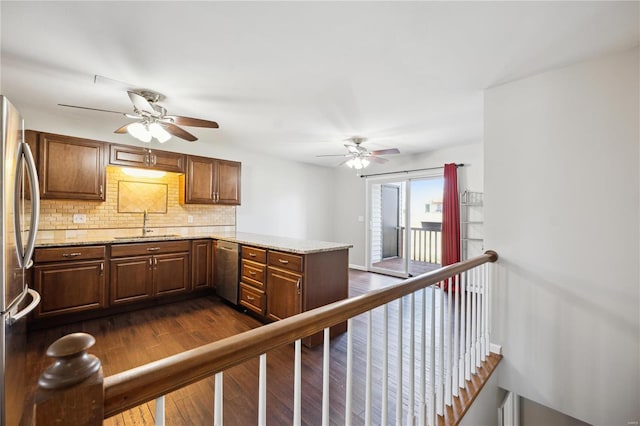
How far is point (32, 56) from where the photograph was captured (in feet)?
6.27

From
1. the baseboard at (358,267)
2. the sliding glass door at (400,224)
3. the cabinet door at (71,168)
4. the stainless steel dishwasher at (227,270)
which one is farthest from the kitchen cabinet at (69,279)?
Answer: the sliding glass door at (400,224)

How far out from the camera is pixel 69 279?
285cm

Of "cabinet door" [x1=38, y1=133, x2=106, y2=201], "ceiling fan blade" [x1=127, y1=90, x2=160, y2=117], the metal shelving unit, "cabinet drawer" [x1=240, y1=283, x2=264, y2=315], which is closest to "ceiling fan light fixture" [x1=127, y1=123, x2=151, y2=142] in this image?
"ceiling fan blade" [x1=127, y1=90, x2=160, y2=117]

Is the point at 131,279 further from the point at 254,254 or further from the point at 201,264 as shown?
the point at 254,254

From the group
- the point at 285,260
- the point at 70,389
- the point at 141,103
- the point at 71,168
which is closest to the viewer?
the point at 70,389

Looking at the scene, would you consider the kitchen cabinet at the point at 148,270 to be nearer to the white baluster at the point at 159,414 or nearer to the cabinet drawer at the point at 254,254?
the cabinet drawer at the point at 254,254

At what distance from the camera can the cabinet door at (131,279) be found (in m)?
3.12

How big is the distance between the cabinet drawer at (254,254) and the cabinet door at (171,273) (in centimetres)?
96

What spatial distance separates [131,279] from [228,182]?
183 centimetres

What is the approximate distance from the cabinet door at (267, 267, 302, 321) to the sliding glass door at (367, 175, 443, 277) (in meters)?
3.07

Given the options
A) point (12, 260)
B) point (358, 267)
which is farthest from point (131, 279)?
point (358, 267)

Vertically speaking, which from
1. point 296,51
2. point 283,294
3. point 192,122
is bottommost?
point 283,294

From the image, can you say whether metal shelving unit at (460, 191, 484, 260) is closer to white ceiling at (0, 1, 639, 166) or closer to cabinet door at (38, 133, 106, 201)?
white ceiling at (0, 1, 639, 166)

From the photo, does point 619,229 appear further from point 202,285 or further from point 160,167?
point 160,167
